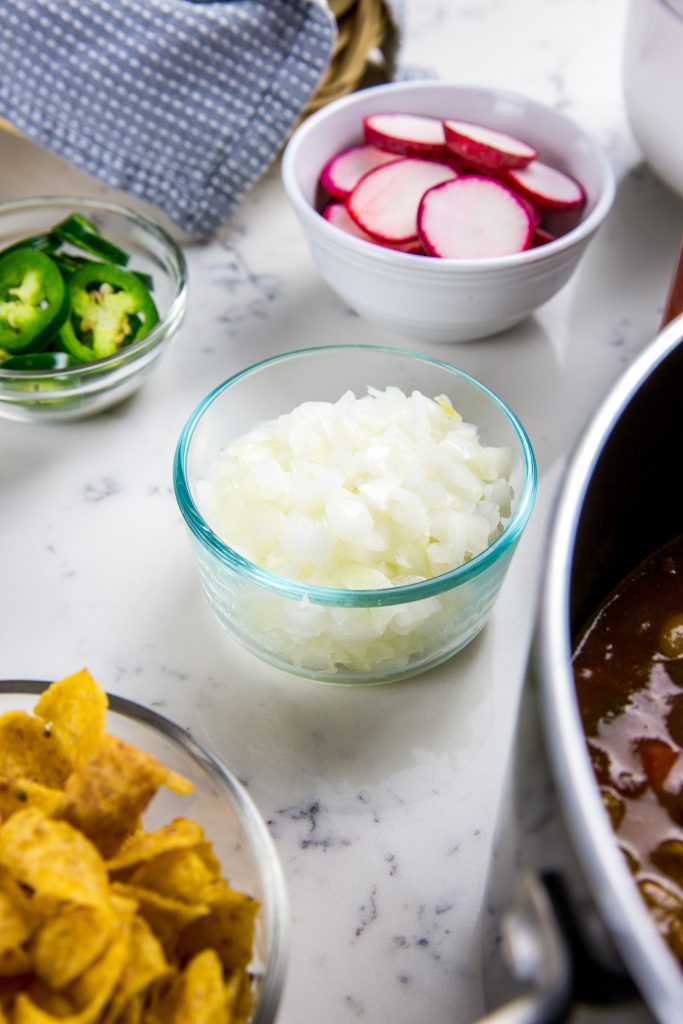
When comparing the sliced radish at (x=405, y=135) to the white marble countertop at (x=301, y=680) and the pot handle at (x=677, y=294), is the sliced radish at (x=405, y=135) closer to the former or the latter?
the white marble countertop at (x=301, y=680)

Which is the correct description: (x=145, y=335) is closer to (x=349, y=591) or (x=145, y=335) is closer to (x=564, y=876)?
(x=349, y=591)

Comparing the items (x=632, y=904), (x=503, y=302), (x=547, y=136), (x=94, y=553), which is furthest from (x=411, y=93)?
(x=632, y=904)

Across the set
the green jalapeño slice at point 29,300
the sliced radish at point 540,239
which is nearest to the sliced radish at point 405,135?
the sliced radish at point 540,239

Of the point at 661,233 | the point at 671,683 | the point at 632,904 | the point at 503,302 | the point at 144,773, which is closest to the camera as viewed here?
the point at 632,904

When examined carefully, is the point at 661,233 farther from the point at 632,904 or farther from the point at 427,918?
the point at 632,904

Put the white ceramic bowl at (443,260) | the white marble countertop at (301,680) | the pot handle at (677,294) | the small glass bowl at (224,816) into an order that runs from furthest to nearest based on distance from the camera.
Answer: the white ceramic bowl at (443,260)
the pot handle at (677,294)
the white marble countertop at (301,680)
the small glass bowl at (224,816)

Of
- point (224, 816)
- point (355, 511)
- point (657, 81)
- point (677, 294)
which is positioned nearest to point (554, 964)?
point (224, 816)

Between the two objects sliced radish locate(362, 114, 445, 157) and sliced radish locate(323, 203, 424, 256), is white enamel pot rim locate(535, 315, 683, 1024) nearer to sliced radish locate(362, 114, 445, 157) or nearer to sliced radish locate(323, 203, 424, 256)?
sliced radish locate(323, 203, 424, 256)
